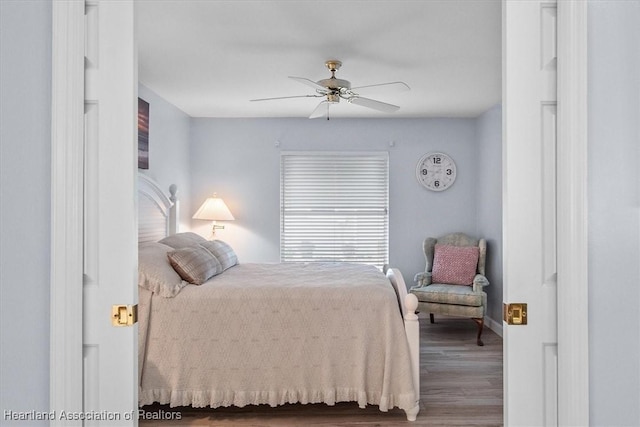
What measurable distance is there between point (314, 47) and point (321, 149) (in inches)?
103

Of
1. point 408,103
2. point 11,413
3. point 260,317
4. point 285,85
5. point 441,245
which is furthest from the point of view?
point 441,245

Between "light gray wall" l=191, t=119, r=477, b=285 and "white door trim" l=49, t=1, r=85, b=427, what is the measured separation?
4.68 metres

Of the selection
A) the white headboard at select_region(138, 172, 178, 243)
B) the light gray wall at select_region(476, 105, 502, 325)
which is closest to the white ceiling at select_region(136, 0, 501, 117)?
the light gray wall at select_region(476, 105, 502, 325)

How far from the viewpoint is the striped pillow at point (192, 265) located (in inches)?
128

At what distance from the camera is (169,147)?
523 centimetres

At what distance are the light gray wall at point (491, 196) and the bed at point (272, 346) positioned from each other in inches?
98.5

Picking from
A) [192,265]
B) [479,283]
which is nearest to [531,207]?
[192,265]

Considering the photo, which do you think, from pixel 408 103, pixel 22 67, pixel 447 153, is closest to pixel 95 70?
pixel 22 67

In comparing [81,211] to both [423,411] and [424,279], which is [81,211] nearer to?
[423,411]

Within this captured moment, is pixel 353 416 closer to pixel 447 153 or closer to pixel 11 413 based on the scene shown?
pixel 11 413

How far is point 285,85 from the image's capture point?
4430 mm

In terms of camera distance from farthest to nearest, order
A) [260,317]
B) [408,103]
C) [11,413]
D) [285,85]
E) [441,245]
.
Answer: [441,245], [408,103], [285,85], [260,317], [11,413]

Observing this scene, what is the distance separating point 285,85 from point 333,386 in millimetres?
2654

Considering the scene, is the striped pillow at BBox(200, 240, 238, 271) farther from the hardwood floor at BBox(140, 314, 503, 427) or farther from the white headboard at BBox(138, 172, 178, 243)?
the hardwood floor at BBox(140, 314, 503, 427)
